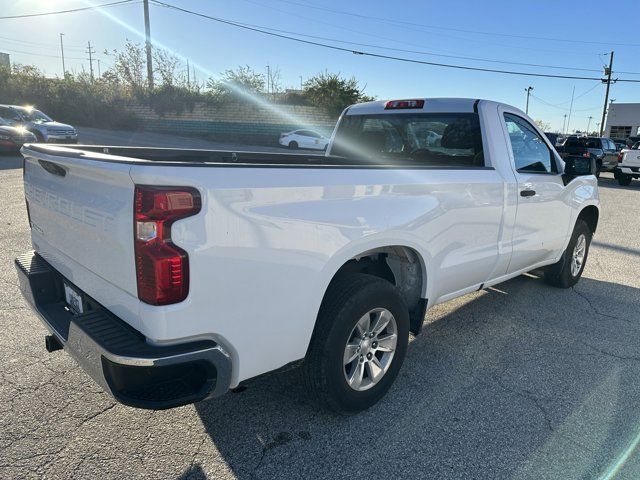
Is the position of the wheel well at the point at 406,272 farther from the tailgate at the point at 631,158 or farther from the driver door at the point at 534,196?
the tailgate at the point at 631,158

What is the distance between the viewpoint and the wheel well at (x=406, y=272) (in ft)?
10.4

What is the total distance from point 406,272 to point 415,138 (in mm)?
1500

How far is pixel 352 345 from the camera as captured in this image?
2.78 m

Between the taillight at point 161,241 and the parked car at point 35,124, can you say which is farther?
the parked car at point 35,124

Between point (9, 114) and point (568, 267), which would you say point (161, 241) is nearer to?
point (568, 267)

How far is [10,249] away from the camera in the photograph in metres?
5.82

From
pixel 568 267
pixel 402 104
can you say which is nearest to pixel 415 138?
pixel 402 104

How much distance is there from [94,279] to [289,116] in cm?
3199

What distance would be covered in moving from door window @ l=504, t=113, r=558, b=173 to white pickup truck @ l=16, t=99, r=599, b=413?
0.08 meters

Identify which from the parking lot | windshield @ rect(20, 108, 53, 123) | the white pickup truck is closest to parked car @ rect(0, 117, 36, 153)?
windshield @ rect(20, 108, 53, 123)

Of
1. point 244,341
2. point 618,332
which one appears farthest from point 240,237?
point 618,332

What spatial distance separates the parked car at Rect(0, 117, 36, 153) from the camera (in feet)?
51.0

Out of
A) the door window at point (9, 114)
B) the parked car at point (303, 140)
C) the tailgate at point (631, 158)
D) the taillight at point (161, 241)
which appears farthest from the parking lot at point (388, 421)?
the parked car at point (303, 140)

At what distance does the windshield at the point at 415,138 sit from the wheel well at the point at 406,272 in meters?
1.09
